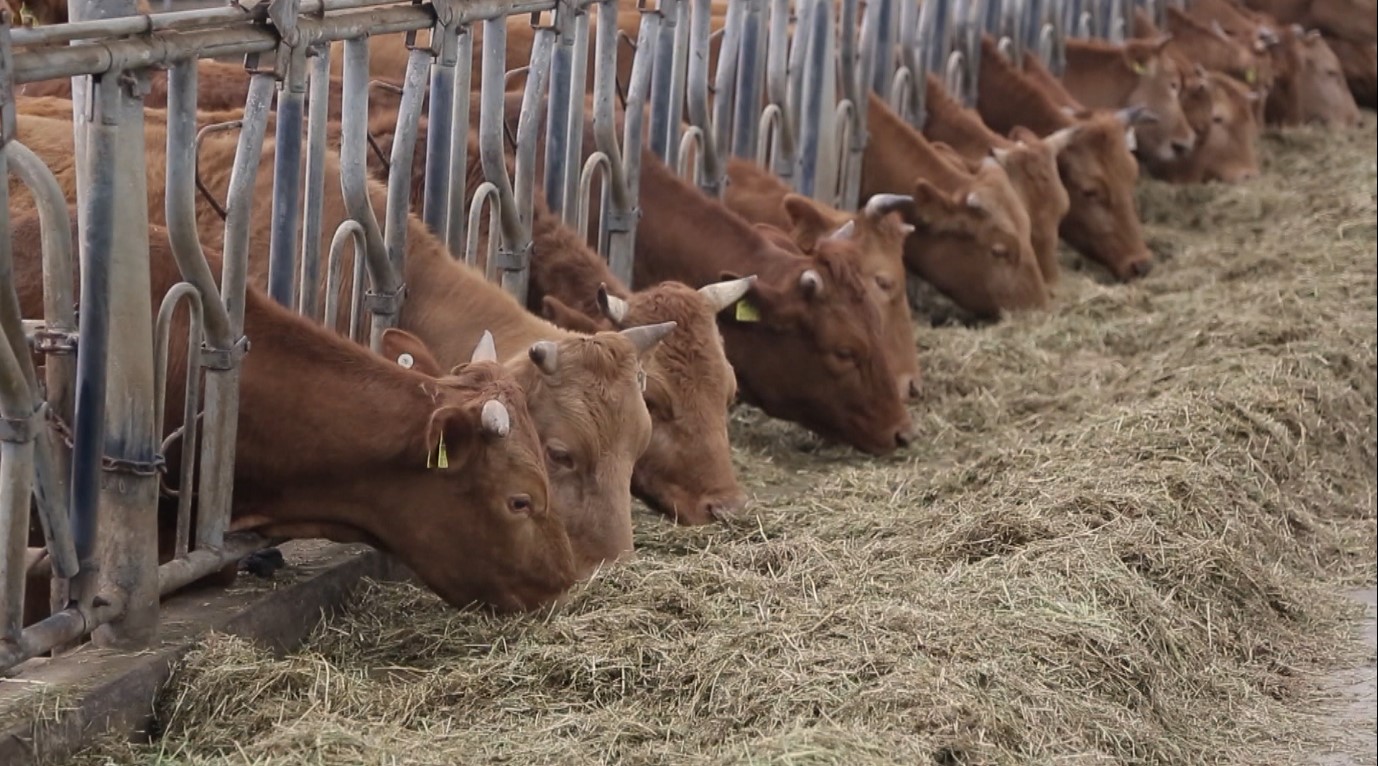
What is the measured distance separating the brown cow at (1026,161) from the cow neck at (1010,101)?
86cm

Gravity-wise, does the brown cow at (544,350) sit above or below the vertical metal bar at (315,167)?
below

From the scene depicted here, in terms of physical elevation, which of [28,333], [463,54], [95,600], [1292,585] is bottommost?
[1292,585]

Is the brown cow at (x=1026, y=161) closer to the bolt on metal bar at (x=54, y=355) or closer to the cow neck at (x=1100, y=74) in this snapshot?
the cow neck at (x=1100, y=74)

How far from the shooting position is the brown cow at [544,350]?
18.6 ft

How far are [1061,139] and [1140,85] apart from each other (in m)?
→ 2.95

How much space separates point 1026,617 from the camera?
514 cm

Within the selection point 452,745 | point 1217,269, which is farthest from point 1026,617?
point 1217,269

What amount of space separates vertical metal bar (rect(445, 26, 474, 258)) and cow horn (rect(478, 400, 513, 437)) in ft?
5.45

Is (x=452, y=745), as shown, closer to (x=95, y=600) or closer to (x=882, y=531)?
(x=95, y=600)

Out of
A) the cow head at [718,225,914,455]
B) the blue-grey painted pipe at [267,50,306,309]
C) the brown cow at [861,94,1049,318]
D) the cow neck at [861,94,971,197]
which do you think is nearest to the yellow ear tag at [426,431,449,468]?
the blue-grey painted pipe at [267,50,306,309]

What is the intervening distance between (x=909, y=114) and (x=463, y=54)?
603cm

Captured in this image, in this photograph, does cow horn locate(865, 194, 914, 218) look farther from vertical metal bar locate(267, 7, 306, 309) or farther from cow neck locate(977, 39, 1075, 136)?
vertical metal bar locate(267, 7, 306, 309)

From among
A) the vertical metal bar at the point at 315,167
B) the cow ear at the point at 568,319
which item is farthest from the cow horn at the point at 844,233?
the vertical metal bar at the point at 315,167

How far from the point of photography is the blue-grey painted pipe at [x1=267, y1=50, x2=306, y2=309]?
17.7 ft
